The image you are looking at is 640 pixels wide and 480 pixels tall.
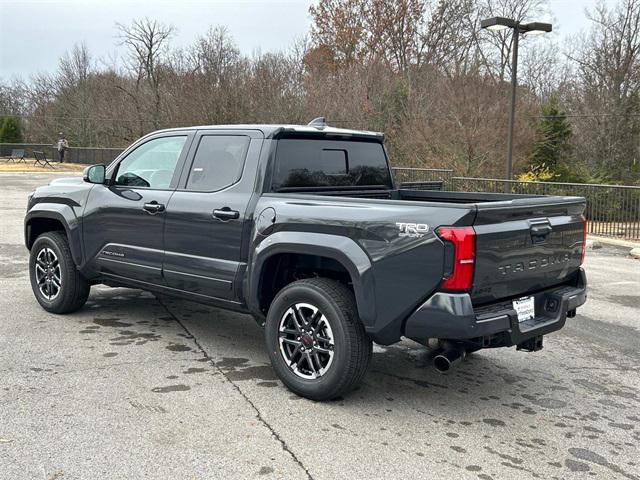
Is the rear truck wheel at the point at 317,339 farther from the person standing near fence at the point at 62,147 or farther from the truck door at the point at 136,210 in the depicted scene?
the person standing near fence at the point at 62,147

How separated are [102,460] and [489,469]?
6.70 feet

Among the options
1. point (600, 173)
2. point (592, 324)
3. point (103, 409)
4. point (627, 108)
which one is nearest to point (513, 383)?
point (592, 324)

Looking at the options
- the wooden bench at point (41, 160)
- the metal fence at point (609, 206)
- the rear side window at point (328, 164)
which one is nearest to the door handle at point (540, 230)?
the rear side window at point (328, 164)

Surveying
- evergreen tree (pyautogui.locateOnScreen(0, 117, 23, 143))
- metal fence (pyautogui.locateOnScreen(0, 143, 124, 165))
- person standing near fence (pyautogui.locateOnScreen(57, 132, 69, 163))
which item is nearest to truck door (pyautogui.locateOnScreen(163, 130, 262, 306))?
metal fence (pyautogui.locateOnScreen(0, 143, 124, 165))

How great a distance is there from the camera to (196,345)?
17.8 feet

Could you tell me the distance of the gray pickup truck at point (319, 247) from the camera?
368 cm

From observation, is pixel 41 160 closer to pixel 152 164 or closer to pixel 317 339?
pixel 152 164

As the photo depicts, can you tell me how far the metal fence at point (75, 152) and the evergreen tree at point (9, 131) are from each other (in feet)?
5.61

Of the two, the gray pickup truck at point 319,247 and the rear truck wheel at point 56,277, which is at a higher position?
the gray pickup truck at point 319,247

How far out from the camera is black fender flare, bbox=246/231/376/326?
3.89 metres

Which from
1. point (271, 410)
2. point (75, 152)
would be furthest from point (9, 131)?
point (271, 410)

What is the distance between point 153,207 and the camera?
5258 mm

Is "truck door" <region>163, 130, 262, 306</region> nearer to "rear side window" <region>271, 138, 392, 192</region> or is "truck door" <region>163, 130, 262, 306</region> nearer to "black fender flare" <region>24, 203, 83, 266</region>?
"rear side window" <region>271, 138, 392, 192</region>

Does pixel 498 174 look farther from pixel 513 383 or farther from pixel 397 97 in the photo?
pixel 513 383
